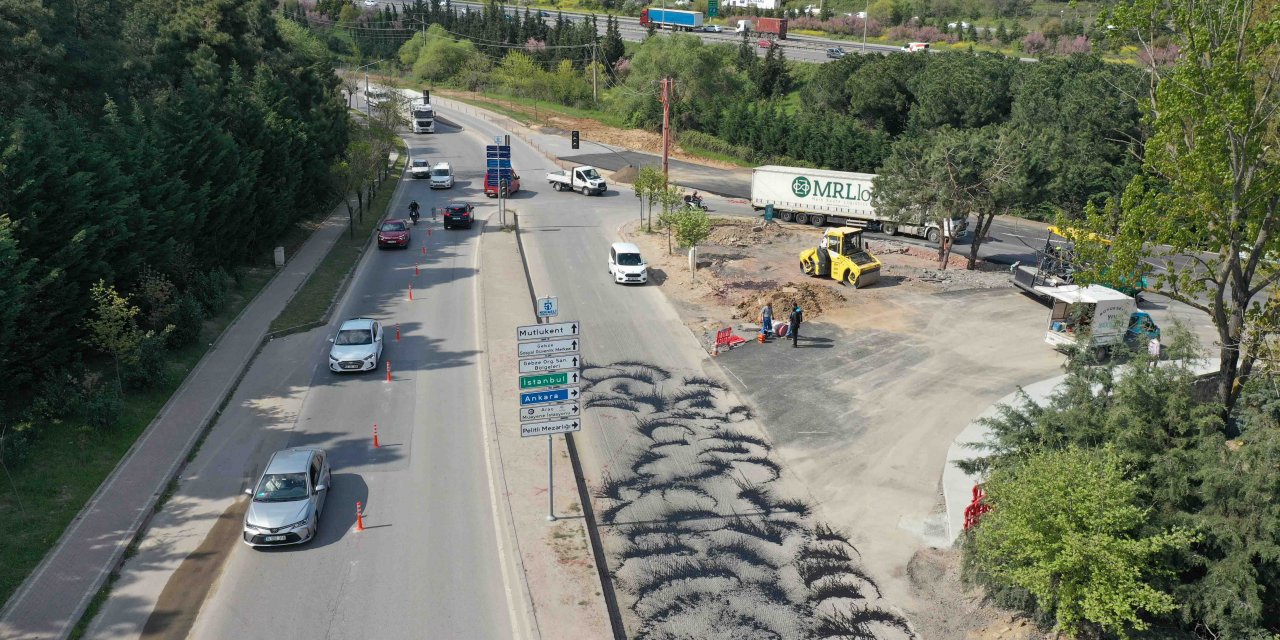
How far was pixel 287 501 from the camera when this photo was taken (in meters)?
19.2

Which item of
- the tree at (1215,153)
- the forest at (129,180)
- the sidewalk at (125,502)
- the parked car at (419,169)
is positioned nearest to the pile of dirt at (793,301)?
the tree at (1215,153)

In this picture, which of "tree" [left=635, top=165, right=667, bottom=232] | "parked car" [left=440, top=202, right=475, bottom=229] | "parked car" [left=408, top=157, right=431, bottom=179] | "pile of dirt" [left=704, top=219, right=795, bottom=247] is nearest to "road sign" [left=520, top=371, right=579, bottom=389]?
"pile of dirt" [left=704, top=219, right=795, bottom=247]

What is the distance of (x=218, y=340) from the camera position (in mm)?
30641

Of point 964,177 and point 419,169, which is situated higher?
point 964,177

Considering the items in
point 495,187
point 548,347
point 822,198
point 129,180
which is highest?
point 129,180

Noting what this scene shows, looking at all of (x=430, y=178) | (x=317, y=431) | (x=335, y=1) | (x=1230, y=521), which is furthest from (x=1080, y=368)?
(x=335, y=1)

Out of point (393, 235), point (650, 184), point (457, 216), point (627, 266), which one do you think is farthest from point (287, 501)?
point (457, 216)

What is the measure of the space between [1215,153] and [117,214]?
28.0 m

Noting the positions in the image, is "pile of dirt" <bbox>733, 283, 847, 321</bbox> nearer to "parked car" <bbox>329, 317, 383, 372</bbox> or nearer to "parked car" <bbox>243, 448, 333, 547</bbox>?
"parked car" <bbox>329, 317, 383, 372</bbox>

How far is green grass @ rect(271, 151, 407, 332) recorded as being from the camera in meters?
33.7

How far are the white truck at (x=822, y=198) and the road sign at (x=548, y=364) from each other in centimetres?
3166

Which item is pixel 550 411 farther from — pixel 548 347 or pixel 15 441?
pixel 15 441

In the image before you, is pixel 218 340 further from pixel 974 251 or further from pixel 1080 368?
pixel 974 251

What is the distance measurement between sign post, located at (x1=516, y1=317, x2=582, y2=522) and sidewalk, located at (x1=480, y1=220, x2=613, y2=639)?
3.61 feet
